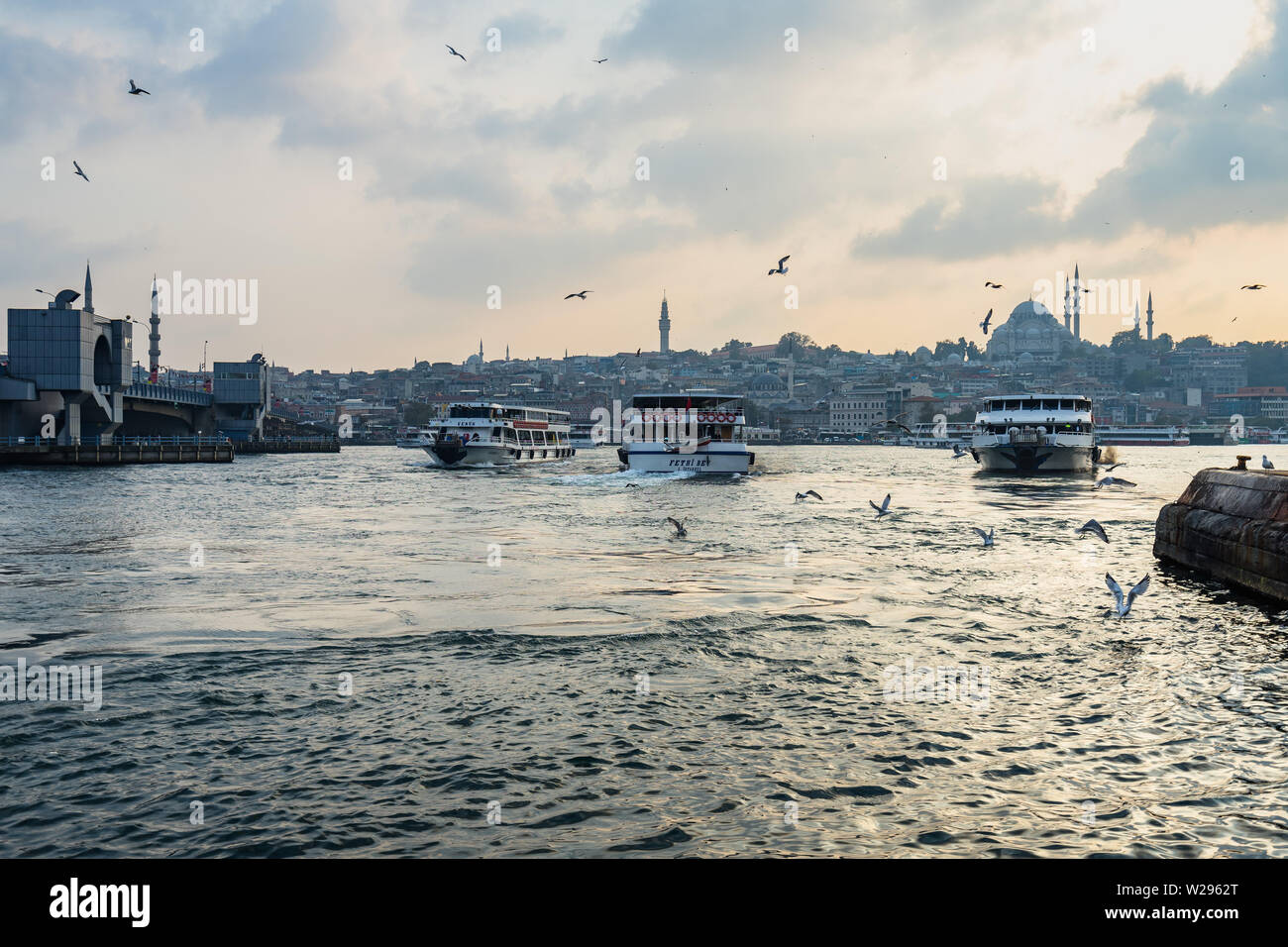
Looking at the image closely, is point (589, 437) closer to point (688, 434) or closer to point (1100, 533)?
point (688, 434)

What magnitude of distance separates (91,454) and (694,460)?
1368 inches

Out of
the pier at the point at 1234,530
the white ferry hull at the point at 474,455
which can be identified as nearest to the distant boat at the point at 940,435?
the white ferry hull at the point at 474,455

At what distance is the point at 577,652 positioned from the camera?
904 cm

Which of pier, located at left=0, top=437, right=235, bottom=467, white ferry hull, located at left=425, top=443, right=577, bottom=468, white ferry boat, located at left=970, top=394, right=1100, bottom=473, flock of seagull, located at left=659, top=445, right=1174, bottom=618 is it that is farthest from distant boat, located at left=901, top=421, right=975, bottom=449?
flock of seagull, located at left=659, top=445, right=1174, bottom=618

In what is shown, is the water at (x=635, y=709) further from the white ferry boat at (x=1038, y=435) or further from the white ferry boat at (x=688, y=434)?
the white ferry boat at (x=1038, y=435)

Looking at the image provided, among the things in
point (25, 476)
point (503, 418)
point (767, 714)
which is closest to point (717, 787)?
point (767, 714)

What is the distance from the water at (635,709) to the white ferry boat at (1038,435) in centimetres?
2986

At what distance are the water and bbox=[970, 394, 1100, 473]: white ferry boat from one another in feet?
97.9

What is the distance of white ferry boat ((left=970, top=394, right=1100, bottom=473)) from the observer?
4444 cm

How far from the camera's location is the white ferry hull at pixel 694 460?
40.9 metres

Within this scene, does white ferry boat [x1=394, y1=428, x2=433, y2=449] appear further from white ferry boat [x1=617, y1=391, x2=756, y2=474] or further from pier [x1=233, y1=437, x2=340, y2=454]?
white ferry boat [x1=617, y1=391, x2=756, y2=474]
